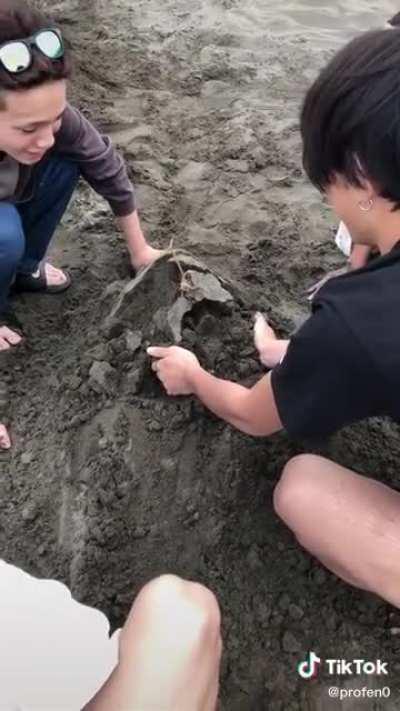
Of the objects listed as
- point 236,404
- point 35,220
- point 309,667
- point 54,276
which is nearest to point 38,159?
point 35,220

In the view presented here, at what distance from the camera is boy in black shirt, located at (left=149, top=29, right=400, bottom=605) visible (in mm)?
1489

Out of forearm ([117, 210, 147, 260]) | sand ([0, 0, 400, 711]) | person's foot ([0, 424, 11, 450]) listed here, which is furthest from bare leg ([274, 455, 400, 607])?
forearm ([117, 210, 147, 260])

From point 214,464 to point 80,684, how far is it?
0.78m

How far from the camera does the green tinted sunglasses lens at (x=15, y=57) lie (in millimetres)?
1916

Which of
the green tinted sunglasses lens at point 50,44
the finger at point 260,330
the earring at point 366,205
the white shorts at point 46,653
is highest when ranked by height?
the green tinted sunglasses lens at point 50,44

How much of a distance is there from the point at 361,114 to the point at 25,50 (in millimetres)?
846

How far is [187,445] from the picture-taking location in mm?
2113

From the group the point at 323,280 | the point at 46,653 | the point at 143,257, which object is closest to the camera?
the point at 46,653

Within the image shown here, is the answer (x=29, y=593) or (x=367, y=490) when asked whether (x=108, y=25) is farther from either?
(x=29, y=593)

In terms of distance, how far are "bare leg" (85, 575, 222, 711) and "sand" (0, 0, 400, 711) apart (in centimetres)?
17

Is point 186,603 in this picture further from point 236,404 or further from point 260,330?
point 260,330

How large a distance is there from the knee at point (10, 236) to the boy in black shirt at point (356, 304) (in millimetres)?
822

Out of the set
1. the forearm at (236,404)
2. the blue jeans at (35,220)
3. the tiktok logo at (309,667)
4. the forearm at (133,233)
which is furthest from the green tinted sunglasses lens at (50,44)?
the tiktok logo at (309,667)

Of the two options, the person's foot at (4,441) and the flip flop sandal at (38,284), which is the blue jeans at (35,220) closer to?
the flip flop sandal at (38,284)
